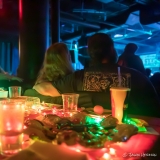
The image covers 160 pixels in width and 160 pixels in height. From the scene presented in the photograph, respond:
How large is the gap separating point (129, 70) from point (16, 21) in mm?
4770

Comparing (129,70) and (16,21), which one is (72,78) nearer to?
(129,70)

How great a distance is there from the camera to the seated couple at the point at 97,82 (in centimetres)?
143

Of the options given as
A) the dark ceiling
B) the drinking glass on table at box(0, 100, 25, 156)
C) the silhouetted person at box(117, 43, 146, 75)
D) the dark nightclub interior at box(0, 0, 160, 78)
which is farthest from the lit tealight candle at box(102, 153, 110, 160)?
the dark ceiling

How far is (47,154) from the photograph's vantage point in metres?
0.52

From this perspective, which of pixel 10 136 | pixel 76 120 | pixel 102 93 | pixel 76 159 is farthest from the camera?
pixel 102 93

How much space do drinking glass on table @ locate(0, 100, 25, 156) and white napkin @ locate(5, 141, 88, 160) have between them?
0.09 metres

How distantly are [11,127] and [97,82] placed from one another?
98cm

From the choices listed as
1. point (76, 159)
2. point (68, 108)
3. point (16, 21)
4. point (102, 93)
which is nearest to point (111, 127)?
point (76, 159)

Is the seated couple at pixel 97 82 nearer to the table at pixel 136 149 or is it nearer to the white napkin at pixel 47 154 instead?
the table at pixel 136 149

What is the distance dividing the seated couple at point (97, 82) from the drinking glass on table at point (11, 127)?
699 millimetres

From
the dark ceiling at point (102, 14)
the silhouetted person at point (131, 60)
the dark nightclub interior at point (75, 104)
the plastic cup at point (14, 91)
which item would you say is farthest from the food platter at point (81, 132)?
the dark ceiling at point (102, 14)

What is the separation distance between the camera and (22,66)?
11.1 feet

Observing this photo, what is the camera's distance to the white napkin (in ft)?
1.65

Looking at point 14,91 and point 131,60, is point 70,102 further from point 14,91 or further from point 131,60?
point 131,60
